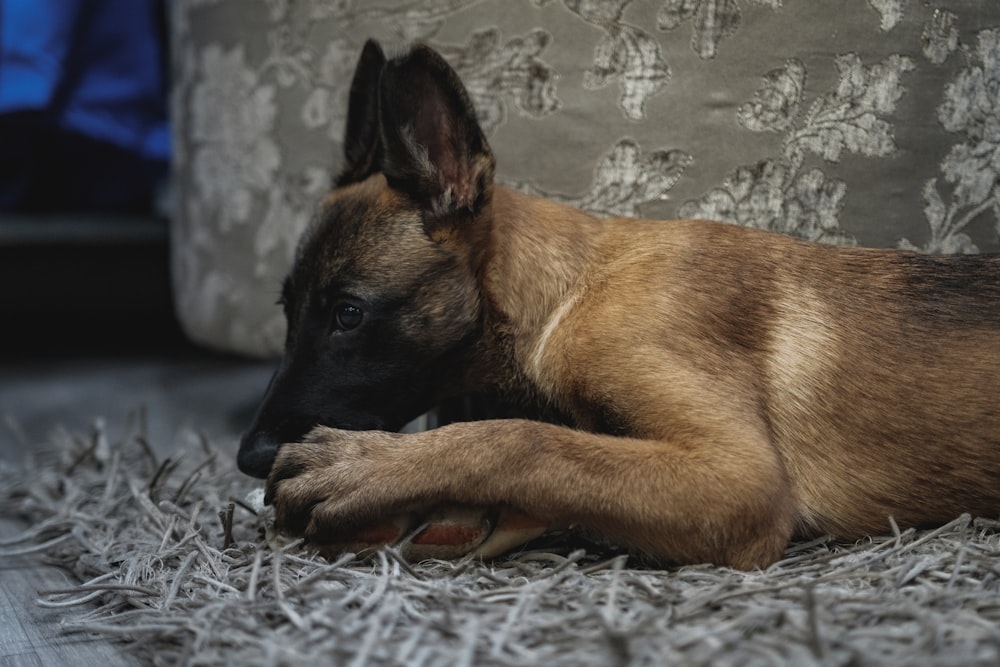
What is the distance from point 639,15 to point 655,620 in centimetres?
146

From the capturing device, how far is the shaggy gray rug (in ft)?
3.89

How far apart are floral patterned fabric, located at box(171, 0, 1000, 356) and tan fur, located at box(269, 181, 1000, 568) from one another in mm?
A: 237

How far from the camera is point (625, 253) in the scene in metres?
1.94

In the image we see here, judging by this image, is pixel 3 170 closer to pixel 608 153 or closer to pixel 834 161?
pixel 608 153

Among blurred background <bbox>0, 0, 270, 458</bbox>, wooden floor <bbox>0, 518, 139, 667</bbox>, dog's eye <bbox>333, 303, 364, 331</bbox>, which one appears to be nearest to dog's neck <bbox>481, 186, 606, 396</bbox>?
dog's eye <bbox>333, 303, 364, 331</bbox>

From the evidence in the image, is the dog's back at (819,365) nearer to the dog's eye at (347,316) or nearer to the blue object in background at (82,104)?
the dog's eye at (347,316)

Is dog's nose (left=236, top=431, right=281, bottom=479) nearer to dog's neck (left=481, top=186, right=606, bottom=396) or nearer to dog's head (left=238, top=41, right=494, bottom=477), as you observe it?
dog's head (left=238, top=41, right=494, bottom=477)

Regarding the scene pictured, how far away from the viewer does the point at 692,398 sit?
1642 millimetres

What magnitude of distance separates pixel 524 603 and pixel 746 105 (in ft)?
4.33

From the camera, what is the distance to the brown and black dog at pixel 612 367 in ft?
5.16

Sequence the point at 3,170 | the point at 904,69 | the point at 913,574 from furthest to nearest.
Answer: the point at 3,170
the point at 904,69
the point at 913,574

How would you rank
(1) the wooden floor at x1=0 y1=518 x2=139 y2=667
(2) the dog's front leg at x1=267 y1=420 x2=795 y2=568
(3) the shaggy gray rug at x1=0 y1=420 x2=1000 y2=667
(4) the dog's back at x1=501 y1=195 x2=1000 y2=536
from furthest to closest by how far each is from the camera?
(4) the dog's back at x1=501 y1=195 x2=1000 y2=536
(2) the dog's front leg at x1=267 y1=420 x2=795 y2=568
(1) the wooden floor at x1=0 y1=518 x2=139 y2=667
(3) the shaggy gray rug at x1=0 y1=420 x2=1000 y2=667

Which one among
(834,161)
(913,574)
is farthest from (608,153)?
(913,574)

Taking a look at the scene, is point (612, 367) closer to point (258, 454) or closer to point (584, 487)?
point (584, 487)
